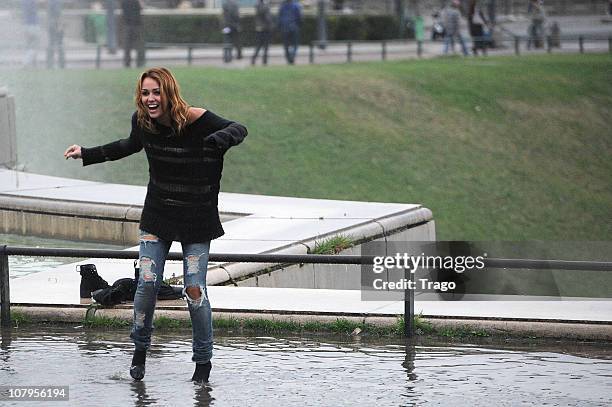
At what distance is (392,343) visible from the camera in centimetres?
846

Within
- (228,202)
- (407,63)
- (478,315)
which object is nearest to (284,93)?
(407,63)

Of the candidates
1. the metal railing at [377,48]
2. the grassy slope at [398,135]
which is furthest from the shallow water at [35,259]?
the metal railing at [377,48]

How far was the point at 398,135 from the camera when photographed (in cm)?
2581

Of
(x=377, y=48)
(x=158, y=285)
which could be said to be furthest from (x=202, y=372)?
(x=377, y=48)

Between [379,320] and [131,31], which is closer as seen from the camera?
[379,320]

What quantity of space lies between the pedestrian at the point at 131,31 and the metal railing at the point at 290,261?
21097mm

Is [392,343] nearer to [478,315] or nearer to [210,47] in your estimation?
[478,315]

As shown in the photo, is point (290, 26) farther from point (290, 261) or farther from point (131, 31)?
point (290, 261)

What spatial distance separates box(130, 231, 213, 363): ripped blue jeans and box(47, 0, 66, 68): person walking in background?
22.2 metres

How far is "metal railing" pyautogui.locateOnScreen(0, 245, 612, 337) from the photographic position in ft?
27.2

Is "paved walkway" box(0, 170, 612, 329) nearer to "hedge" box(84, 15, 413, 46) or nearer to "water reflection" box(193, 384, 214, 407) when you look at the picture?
"water reflection" box(193, 384, 214, 407)

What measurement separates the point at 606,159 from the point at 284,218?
48.2 ft

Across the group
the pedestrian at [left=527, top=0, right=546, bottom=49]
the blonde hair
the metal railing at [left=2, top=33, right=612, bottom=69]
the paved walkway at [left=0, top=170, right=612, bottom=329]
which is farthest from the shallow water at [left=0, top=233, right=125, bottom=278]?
the pedestrian at [left=527, top=0, right=546, bottom=49]

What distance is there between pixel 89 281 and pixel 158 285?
6.68 feet
